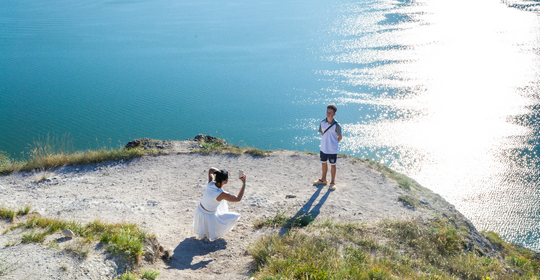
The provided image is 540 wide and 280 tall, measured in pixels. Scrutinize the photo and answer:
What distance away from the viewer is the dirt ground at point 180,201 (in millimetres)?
5543

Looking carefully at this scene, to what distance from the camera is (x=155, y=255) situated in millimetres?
6152

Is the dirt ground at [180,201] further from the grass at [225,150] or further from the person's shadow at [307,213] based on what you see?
the grass at [225,150]

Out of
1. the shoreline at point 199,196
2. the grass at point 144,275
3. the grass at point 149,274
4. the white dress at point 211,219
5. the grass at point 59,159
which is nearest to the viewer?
the grass at point 144,275

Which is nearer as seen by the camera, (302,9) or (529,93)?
(529,93)

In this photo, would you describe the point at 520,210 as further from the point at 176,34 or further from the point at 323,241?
the point at 176,34

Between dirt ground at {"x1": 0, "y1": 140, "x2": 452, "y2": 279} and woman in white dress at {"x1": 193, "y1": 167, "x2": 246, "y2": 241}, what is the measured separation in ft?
0.94

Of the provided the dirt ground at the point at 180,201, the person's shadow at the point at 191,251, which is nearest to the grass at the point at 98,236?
the dirt ground at the point at 180,201

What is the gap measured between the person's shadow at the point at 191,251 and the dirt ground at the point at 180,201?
0.02 m

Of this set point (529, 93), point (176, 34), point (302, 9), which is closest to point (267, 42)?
point (176, 34)

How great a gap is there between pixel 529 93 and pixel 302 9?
39.4 meters

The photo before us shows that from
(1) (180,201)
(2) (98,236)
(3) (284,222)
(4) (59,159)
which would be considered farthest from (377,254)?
(4) (59,159)

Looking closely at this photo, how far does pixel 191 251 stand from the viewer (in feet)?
22.5

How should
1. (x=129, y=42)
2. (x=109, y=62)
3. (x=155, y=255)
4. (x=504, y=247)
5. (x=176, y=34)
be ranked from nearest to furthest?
1. (x=155, y=255)
2. (x=504, y=247)
3. (x=109, y=62)
4. (x=129, y=42)
5. (x=176, y=34)

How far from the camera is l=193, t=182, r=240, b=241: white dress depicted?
22.4 feet
